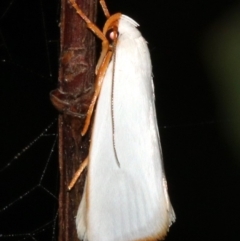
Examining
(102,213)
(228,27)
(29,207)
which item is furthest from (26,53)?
(102,213)

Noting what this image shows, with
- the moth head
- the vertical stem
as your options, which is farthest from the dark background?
the vertical stem

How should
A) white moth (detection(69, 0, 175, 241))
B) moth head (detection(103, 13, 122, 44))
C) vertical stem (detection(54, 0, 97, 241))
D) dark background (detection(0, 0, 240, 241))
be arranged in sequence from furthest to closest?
1. dark background (detection(0, 0, 240, 241))
2. moth head (detection(103, 13, 122, 44))
3. white moth (detection(69, 0, 175, 241))
4. vertical stem (detection(54, 0, 97, 241))

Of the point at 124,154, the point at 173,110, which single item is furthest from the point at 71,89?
the point at 173,110

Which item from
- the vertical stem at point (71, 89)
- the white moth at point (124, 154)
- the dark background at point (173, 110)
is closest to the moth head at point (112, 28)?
the white moth at point (124, 154)

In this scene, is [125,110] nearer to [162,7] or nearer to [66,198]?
[66,198]

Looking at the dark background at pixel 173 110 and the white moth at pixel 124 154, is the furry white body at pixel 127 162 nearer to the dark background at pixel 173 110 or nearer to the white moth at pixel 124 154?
the white moth at pixel 124 154

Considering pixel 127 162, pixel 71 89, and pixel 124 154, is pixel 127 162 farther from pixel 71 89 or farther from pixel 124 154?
pixel 71 89

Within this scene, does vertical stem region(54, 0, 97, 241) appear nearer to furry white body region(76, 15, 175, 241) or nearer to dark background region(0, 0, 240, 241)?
furry white body region(76, 15, 175, 241)
